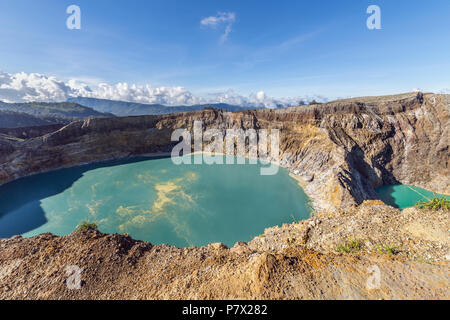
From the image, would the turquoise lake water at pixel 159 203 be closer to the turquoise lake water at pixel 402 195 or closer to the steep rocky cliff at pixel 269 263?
the steep rocky cliff at pixel 269 263

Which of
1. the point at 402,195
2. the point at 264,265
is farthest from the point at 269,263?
the point at 402,195

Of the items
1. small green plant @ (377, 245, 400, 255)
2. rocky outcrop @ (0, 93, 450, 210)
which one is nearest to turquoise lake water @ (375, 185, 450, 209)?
rocky outcrop @ (0, 93, 450, 210)

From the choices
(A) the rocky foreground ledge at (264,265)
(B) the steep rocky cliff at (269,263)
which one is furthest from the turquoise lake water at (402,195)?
(A) the rocky foreground ledge at (264,265)

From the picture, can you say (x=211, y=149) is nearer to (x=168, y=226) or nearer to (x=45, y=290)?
(x=168, y=226)

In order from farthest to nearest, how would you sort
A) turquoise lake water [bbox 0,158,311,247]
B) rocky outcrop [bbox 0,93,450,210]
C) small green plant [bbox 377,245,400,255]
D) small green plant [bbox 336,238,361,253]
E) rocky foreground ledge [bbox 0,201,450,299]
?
rocky outcrop [bbox 0,93,450,210] < turquoise lake water [bbox 0,158,311,247] < small green plant [bbox 336,238,361,253] < small green plant [bbox 377,245,400,255] < rocky foreground ledge [bbox 0,201,450,299]

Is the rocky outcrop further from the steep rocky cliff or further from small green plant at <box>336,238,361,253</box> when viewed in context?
small green plant at <box>336,238,361,253</box>
